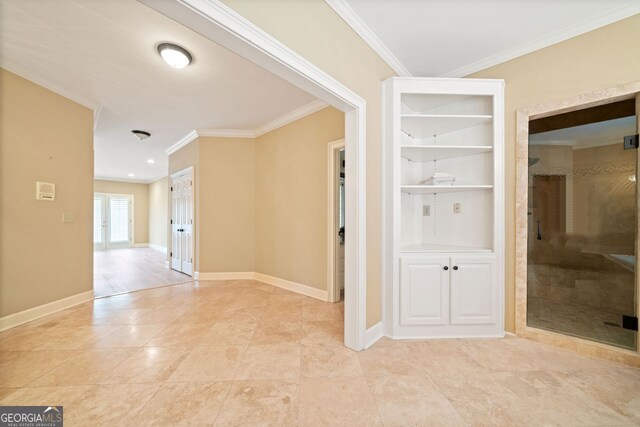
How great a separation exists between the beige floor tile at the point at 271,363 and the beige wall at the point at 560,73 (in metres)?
2.14

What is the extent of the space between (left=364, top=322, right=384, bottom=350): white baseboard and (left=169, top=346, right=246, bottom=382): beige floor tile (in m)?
1.09

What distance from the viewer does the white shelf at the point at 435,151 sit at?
7.51 feet

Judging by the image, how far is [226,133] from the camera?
443 cm

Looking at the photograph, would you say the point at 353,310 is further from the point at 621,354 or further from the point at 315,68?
the point at 621,354

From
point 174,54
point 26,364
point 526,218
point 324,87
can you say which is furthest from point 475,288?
point 26,364

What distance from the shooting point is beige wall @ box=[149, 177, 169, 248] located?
333 inches

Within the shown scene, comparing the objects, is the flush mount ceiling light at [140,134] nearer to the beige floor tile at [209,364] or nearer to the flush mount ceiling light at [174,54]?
the flush mount ceiling light at [174,54]

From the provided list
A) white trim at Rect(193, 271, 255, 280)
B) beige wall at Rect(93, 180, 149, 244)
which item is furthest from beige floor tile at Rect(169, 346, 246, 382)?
beige wall at Rect(93, 180, 149, 244)

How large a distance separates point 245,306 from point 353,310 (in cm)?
167

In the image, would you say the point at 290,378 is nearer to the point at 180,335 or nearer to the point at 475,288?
the point at 180,335

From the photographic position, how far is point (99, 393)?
1545 millimetres

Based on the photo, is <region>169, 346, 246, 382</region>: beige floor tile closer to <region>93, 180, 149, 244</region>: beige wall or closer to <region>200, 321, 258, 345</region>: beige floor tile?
<region>200, 321, 258, 345</region>: beige floor tile

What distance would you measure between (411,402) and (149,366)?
1939mm

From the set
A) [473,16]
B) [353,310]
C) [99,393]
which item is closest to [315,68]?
[473,16]
